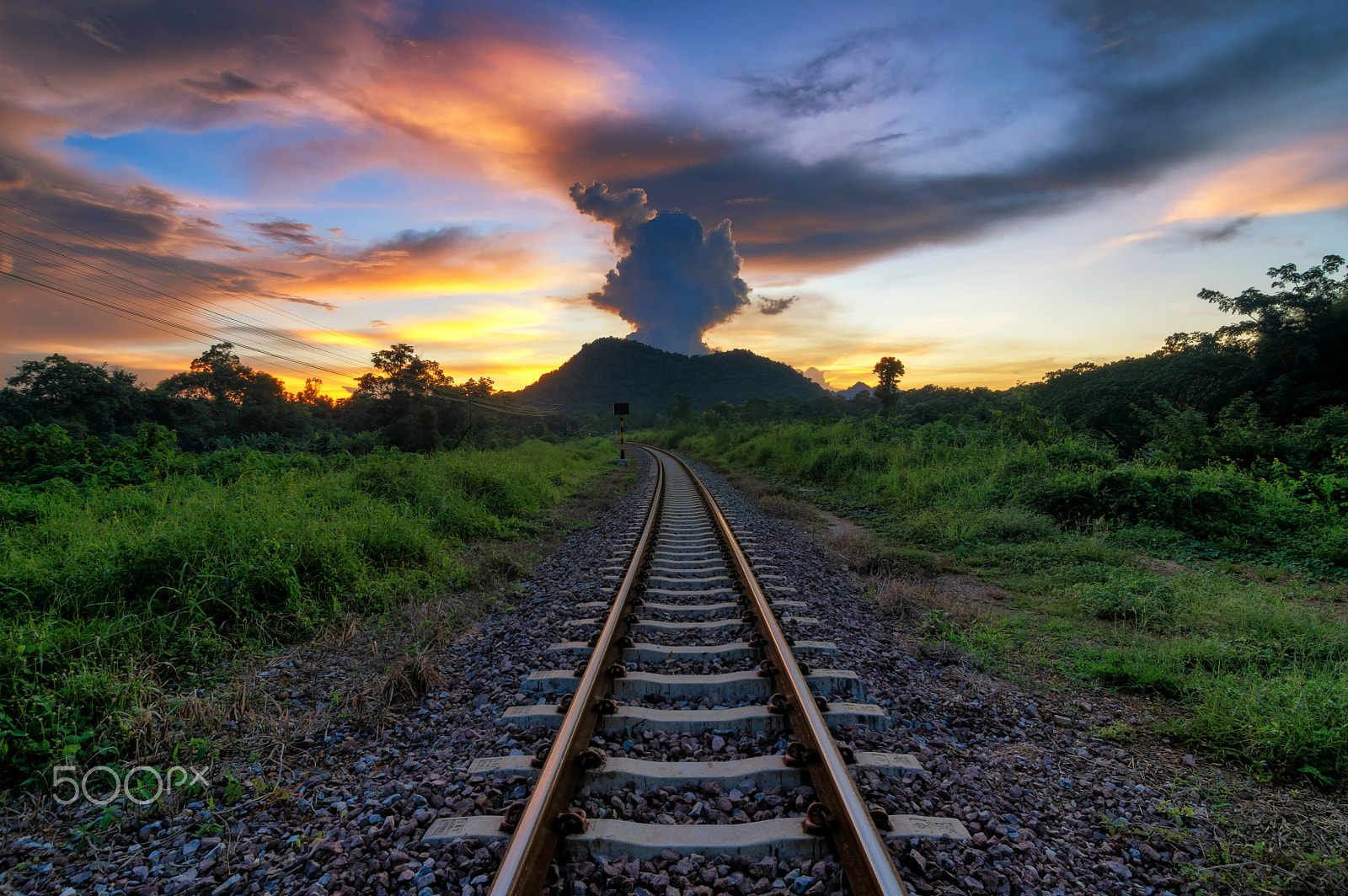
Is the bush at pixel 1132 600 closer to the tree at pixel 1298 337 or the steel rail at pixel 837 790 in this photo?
the steel rail at pixel 837 790

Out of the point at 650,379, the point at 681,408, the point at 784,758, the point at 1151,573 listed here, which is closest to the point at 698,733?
the point at 784,758

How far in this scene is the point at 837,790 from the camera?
2.38 metres

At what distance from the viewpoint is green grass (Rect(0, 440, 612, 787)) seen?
3.20 metres

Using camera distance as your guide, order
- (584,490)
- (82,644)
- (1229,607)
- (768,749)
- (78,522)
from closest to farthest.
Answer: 1. (768,749)
2. (82,644)
3. (1229,607)
4. (78,522)
5. (584,490)

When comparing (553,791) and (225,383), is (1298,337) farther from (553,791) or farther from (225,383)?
(225,383)

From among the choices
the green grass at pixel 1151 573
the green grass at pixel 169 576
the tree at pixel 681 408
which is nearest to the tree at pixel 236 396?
the tree at pixel 681 408

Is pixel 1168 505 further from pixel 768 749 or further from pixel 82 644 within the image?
pixel 82 644

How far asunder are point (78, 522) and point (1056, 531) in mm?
12027

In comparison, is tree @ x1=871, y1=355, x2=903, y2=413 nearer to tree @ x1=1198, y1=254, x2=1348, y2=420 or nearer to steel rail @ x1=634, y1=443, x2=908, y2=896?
tree @ x1=1198, y1=254, x2=1348, y2=420

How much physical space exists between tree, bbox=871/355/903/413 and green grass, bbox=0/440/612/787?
130ft

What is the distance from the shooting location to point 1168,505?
8.39 metres

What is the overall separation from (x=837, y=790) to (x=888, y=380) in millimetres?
45192

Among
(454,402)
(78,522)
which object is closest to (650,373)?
(454,402)

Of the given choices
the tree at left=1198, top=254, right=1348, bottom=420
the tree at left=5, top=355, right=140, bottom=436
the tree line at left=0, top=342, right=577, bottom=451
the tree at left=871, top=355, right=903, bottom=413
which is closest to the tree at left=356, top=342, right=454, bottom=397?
the tree line at left=0, top=342, right=577, bottom=451
